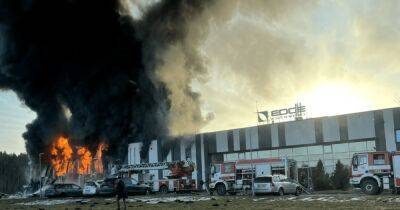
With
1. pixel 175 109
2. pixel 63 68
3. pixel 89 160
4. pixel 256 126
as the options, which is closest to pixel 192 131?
pixel 175 109

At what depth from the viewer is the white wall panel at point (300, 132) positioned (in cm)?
5119

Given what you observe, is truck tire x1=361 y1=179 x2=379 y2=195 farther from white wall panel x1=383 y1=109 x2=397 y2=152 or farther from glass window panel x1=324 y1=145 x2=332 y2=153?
glass window panel x1=324 y1=145 x2=332 y2=153

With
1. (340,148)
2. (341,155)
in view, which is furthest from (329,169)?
(340,148)

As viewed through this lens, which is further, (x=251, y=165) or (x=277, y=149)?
(x=277, y=149)

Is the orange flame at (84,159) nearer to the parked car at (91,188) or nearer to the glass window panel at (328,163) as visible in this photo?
the parked car at (91,188)

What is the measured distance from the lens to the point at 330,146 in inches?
1972

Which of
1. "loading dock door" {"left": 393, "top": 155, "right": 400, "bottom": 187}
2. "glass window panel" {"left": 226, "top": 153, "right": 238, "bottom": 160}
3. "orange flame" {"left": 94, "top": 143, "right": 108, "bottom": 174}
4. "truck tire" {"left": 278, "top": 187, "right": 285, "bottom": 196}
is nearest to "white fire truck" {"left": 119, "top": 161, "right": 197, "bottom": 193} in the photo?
"glass window panel" {"left": 226, "top": 153, "right": 238, "bottom": 160}

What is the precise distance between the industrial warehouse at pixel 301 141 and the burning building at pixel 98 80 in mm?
9773

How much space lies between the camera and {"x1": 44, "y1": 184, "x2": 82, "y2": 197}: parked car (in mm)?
42438

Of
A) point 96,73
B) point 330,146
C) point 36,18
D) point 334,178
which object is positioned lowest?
point 334,178

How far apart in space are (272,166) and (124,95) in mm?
39248

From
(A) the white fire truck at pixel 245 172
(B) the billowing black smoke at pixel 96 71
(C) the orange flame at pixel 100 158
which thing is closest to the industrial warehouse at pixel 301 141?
(B) the billowing black smoke at pixel 96 71

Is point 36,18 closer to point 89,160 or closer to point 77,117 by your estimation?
point 77,117

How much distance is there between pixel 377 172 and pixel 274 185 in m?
6.97
